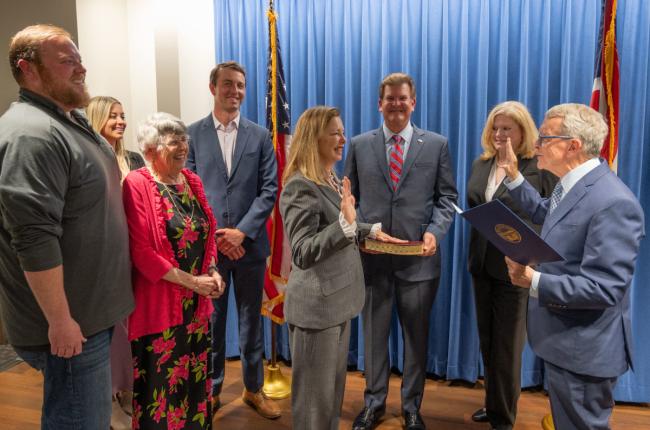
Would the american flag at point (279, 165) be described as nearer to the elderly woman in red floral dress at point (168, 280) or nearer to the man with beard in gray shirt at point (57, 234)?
the elderly woman in red floral dress at point (168, 280)

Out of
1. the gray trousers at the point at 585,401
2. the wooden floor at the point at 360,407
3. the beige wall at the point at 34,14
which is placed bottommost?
the wooden floor at the point at 360,407

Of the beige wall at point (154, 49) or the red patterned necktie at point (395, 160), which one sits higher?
the beige wall at point (154, 49)

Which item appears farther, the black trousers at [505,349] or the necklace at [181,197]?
the black trousers at [505,349]

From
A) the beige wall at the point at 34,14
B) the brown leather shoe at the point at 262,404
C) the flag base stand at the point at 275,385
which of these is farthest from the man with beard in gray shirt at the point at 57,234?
the beige wall at the point at 34,14

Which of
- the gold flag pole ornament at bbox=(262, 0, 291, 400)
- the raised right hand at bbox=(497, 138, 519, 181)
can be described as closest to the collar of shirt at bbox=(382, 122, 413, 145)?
the raised right hand at bbox=(497, 138, 519, 181)

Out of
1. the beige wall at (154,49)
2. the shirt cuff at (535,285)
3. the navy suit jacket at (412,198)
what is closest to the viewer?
the shirt cuff at (535,285)

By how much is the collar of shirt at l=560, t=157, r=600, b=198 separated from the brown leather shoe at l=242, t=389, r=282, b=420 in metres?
2.04

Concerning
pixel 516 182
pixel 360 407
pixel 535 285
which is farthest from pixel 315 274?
pixel 360 407

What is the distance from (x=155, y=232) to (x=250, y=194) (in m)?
0.95

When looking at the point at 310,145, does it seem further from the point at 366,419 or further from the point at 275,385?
the point at 275,385

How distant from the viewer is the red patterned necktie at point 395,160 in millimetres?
2682

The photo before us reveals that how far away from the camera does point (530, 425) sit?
2.85 m

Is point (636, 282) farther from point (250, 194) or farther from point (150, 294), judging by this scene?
point (150, 294)

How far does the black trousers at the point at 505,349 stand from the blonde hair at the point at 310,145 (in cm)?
124
